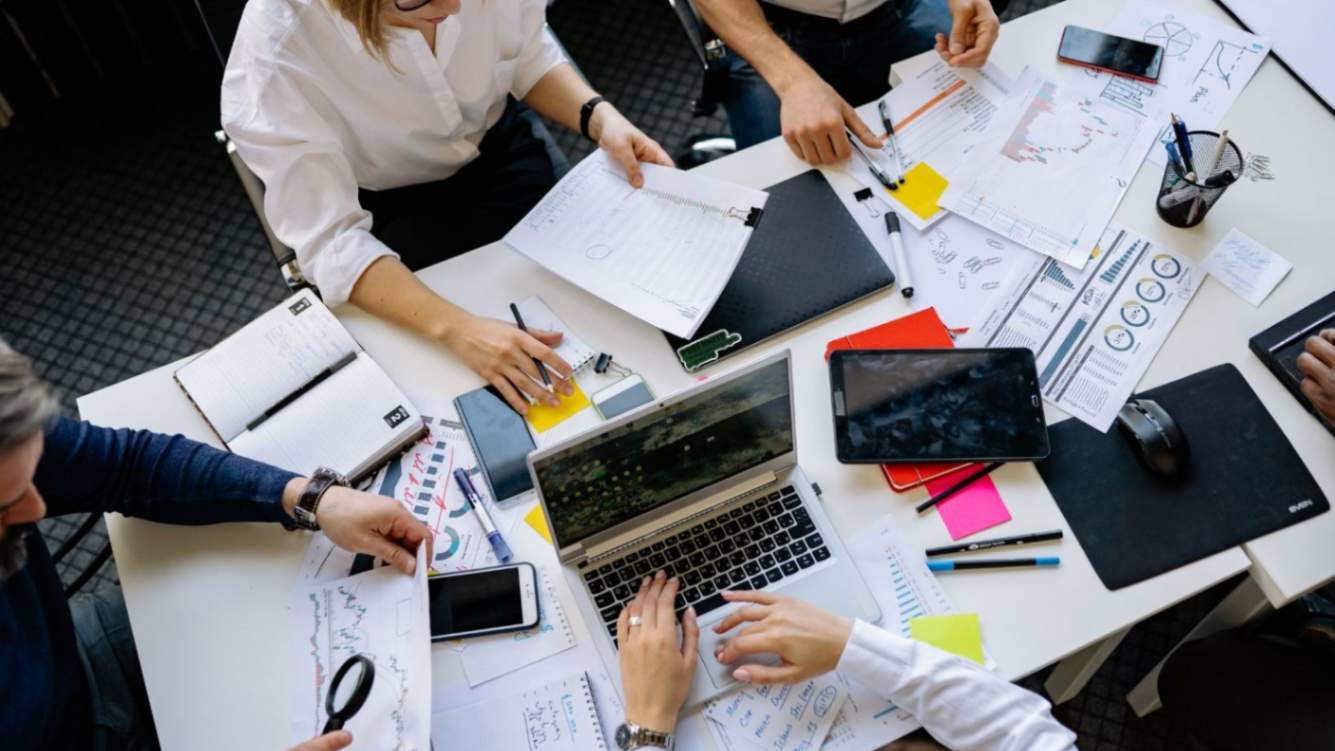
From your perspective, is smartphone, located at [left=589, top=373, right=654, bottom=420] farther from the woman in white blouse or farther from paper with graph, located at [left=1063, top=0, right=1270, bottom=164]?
paper with graph, located at [left=1063, top=0, right=1270, bottom=164]

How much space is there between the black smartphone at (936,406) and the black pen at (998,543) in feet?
0.33

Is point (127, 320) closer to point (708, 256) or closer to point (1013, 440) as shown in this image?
point (708, 256)

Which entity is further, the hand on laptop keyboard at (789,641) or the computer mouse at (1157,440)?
the computer mouse at (1157,440)

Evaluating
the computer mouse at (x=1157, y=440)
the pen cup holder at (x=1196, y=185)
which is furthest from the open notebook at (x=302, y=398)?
the pen cup holder at (x=1196, y=185)

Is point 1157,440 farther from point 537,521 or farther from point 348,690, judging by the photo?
point 348,690

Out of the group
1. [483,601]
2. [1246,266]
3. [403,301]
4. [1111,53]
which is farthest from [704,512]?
[1111,53]

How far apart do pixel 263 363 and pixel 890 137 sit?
3.16 feet

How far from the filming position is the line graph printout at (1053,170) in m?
1.46

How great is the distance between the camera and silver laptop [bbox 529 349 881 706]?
1131 millimetres

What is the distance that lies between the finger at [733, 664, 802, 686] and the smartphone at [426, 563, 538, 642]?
0.84ft

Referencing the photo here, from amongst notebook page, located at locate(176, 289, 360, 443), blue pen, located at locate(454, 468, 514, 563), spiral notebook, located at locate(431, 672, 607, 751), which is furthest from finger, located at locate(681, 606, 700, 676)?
notebook page, located at locate(176, 289, 360, 443)

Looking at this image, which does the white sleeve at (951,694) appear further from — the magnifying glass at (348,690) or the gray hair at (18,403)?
the gray hair at (18,403)

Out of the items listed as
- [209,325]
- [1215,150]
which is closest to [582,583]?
[1215,150]

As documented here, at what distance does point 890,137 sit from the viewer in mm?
1548
